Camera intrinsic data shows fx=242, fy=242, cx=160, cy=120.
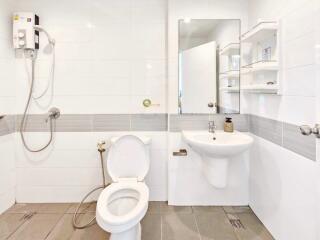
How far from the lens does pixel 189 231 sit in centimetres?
201

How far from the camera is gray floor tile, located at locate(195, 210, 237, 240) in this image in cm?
195

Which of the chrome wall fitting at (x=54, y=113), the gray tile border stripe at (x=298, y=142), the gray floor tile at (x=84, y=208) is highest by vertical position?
the chrome wall fitting at (x=54, y=113)

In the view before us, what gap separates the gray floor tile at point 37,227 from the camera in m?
1.96

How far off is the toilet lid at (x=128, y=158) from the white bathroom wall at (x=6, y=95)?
108 cm

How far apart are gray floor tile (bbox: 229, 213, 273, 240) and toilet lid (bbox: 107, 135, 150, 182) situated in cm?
94

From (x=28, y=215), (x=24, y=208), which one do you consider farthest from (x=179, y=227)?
(x=24, y=208)

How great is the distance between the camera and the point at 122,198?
1942 millimetres

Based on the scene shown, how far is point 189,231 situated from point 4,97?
82.2 inches

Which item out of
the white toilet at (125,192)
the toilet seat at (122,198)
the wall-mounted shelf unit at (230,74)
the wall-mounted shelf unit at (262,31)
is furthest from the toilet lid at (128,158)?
the wall-mounted shelf unit at (262,31)

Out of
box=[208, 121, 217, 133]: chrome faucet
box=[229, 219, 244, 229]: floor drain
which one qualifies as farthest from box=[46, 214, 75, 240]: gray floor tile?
box=[208, 121, 217, 133]: chrome faucet

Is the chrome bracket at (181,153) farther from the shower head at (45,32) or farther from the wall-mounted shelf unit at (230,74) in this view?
the shower head at (45,32)

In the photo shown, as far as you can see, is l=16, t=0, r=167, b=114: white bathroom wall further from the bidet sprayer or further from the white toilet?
the white toilet

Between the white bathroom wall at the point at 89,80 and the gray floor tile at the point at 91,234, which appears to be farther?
the white bathroom wall at the point at 89,80

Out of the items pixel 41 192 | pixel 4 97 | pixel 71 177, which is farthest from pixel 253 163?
pixel 4 97
